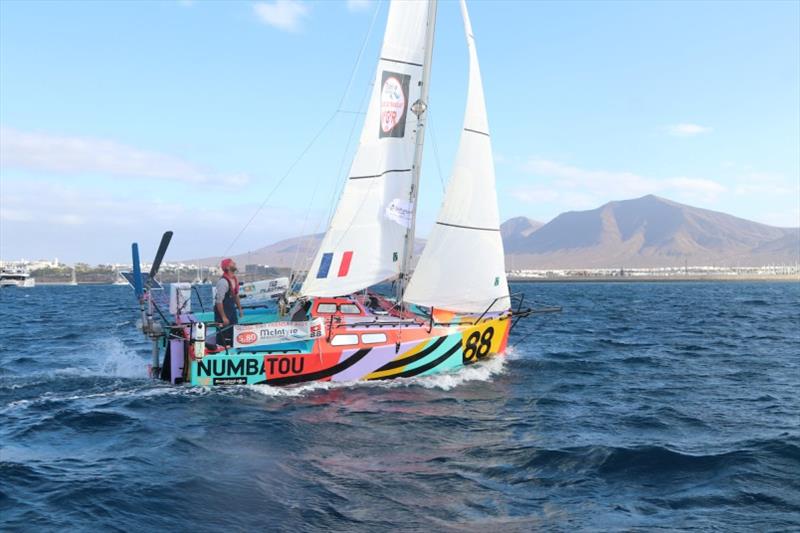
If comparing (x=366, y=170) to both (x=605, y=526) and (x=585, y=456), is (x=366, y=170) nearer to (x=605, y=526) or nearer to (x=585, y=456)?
(x=585, y=456)

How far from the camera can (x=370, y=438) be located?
11336 millimetres

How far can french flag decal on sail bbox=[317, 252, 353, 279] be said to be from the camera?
17812 millimetres

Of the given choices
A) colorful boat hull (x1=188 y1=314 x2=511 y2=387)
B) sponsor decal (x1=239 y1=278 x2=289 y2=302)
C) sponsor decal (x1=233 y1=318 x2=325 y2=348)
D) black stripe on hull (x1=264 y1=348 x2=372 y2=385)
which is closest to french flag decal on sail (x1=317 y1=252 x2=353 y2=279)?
sponsor decal (x1=239 y1=278 x2=289 y2=302)

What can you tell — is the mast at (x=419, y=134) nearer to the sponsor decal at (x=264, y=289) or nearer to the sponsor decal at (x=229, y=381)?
the sponsor decal at (x=264, y=289)

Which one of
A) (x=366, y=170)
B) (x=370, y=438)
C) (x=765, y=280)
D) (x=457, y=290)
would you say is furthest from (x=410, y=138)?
(x=765, y=280)

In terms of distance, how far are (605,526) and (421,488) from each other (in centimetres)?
241

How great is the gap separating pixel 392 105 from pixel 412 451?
1088 centimetres

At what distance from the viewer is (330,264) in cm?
1786

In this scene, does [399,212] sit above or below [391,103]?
below

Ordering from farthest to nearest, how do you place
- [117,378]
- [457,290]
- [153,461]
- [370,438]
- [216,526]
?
1. [457,290]
2. [117,378]
3. [370,438]
4. [153,461]
5. [216,526]

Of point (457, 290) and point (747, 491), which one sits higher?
point (457, 290)

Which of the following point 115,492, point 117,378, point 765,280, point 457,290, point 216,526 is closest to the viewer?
point 216,526

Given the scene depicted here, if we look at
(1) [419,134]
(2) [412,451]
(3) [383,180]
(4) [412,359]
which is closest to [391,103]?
(1) [419,134]

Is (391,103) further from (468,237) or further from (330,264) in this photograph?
(330,264)
